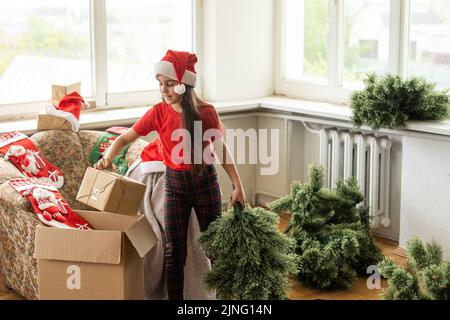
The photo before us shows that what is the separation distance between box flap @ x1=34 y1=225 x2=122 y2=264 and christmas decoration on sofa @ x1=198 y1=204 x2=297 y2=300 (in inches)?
14.2

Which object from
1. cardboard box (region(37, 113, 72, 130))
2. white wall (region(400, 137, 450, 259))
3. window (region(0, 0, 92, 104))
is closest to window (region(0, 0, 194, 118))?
window (region(0, 0, 92, 104))

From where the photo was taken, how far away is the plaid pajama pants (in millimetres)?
3496

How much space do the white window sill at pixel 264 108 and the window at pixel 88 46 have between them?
0.51ft

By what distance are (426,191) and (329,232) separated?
0.62 m

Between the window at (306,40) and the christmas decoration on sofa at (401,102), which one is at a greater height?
the window at (306,40)

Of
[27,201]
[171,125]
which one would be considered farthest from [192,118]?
[27,201]

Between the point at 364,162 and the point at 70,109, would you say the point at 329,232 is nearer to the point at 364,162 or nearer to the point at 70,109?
the point at 364,162

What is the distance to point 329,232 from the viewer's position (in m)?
4.13

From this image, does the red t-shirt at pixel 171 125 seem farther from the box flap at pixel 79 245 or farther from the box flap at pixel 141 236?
the box flap at pixel 79 245

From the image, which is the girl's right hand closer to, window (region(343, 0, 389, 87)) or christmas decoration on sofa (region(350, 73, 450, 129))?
christmas decoration on sofa (region(350, 73, 450, 129))

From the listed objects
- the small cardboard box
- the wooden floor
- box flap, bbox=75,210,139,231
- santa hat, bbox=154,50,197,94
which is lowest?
the wooden floor

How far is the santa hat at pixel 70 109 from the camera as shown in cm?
424

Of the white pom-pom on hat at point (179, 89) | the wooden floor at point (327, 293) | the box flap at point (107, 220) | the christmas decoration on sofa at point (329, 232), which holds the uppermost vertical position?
the white pom-pom on hat at point (179, 89)

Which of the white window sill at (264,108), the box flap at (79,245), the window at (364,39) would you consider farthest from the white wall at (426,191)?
the box flap at (79,245)
